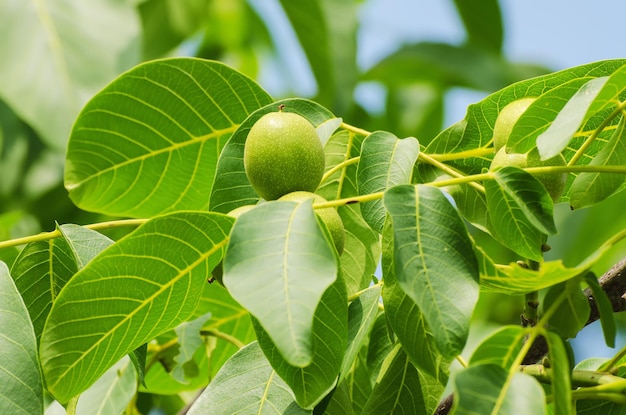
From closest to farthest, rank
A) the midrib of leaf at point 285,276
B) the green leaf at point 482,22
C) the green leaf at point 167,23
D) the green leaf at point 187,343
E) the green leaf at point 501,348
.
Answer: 1. the midrib of leaf at point 285,276
2. the green leaf at point 501,348
3. the green leaf at point 187,343
4. the green leaf at point 167,23
5. the green leaf at point 482,22

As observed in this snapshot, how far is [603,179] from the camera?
108cm

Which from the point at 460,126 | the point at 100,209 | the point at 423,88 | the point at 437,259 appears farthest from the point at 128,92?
the point at 423,88

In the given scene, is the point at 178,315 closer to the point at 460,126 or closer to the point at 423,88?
the point at 460,126

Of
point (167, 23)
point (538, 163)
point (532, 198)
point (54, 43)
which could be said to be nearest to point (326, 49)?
point (167, 23)

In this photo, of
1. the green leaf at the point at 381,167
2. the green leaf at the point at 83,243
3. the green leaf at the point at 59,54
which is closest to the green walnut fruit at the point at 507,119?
the green leaf at the point at 381,167

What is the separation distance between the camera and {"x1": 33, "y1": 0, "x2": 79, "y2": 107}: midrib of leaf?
2.23m

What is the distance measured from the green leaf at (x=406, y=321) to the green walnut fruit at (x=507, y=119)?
253mm

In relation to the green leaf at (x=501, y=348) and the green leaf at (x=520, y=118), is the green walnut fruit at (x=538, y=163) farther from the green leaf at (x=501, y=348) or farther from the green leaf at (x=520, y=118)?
the green leaf at (x=501, y=348)

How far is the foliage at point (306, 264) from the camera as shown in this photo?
818 millimetres

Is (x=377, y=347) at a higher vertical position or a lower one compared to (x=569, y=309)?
lower

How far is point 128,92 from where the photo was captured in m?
1.20

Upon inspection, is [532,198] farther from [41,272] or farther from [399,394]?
[41,272]

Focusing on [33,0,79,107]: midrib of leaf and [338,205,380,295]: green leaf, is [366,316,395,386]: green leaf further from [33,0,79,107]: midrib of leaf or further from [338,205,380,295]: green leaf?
[33,0,79,107]: midrib of leaf

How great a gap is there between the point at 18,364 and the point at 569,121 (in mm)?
612
